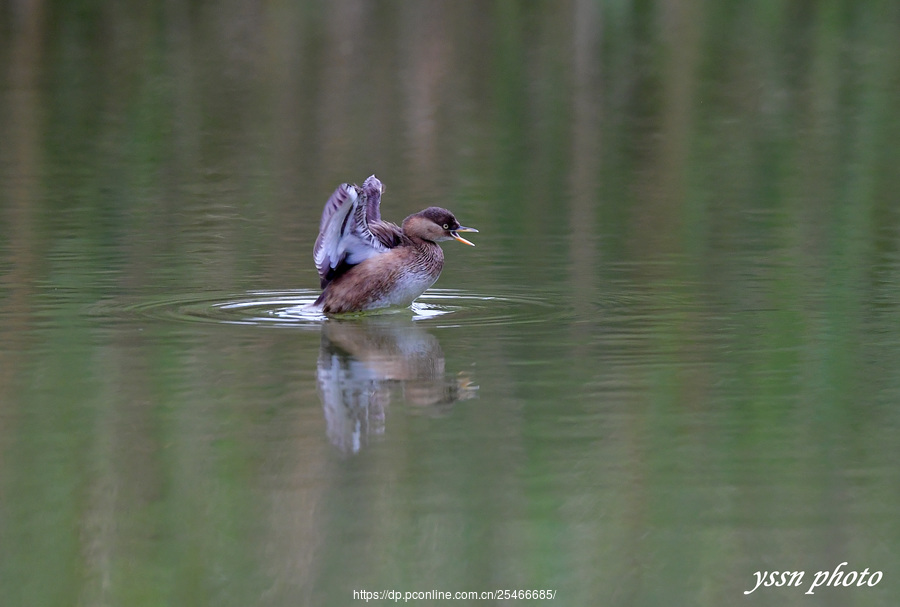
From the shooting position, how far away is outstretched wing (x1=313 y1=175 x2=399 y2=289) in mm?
10055

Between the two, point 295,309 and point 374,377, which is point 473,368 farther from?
point 295,309

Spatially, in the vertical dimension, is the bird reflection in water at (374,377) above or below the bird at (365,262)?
below

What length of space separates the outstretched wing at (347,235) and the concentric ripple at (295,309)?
296 mm

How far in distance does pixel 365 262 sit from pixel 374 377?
Answer: 241 cm

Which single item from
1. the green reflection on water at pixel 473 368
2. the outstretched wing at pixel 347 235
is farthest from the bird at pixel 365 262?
the green reflection on water at pixel 473 368

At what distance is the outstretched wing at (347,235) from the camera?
1005cm

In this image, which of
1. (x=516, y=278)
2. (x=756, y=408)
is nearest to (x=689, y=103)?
(x=516, y=278)

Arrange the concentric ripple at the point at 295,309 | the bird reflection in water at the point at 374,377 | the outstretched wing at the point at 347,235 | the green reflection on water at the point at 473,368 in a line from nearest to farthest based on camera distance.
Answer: the green reflection on water at the point at 473,368, the bird reflection in water at the point at 374,377, the concentric ripple at the point at 295,309, the outstretched wing at the point at 347,235

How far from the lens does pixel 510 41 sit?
31.7 m

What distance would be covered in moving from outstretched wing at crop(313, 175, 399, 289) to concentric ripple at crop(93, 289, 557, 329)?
0.30m

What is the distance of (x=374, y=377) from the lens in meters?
8.30

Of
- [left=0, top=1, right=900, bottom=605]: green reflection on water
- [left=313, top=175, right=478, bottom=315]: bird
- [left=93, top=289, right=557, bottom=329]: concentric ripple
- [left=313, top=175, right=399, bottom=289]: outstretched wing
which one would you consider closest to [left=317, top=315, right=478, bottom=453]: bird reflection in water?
[left=0, top=1, right=900, bottom=605]: green reflection on water

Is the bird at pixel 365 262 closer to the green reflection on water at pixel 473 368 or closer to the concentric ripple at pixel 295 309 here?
the concentric ripple at pixel 295 309

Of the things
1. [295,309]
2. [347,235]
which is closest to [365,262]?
[347,235]
